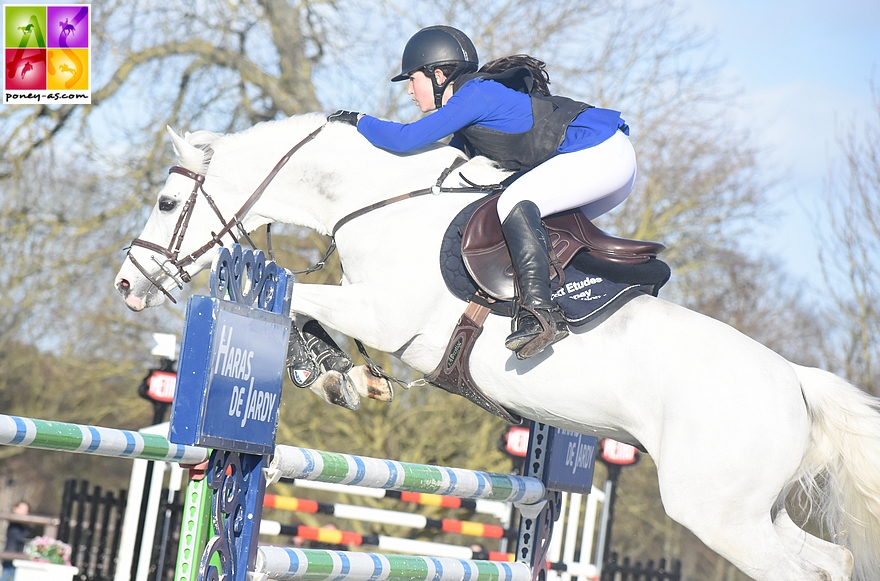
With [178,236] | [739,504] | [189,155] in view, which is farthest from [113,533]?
[739,504]

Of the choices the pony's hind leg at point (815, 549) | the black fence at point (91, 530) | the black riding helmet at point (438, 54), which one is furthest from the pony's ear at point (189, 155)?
the black fence at point (91, 530)

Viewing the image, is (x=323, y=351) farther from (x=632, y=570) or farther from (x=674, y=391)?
(x=632, y=570)

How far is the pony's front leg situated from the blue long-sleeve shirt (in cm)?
57

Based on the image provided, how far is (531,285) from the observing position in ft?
10.5

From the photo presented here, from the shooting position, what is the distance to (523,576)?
4043mm

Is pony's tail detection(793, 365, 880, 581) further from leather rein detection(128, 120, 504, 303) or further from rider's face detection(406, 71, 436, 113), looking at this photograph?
leather rein detection(128, 120, 504, 303)

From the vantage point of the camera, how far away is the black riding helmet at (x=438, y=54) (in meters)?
3.62

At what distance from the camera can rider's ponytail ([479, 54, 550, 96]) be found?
3541mm

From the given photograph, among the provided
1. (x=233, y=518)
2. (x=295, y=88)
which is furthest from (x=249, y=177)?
(x=295, y=88)

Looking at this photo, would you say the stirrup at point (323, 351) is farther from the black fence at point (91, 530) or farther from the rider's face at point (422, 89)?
the black fence at point (91, 530)
